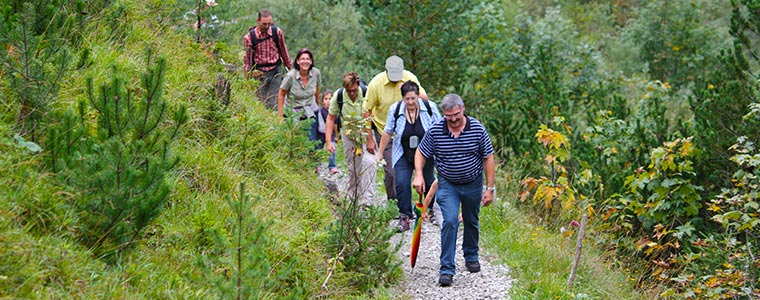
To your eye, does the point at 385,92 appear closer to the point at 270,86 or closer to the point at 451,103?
the point at 451,103

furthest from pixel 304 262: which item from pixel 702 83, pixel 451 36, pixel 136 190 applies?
pixel 451 36

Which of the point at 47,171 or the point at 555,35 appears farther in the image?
the point at 555,35

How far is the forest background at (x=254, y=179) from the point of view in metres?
4.95

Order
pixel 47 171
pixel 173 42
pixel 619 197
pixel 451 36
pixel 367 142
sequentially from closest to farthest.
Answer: pixel 47 171 < pixel 367 142 < pixel 173 42 < pixel 619 197 < pixel 451 36

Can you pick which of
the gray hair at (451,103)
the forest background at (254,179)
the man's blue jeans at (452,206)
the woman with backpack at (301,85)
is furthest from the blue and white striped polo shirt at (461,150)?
the woman with backpack at (301,85)

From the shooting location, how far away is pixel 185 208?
261 inches

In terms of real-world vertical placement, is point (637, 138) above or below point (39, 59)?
below

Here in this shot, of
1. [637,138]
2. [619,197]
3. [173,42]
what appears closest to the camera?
[173,42]

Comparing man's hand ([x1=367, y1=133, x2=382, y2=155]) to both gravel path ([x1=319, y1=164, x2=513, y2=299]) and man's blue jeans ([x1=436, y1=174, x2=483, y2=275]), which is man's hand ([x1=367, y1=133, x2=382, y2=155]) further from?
man's blue jeans ([x1=436, y1=174, x2=483, y2=275])

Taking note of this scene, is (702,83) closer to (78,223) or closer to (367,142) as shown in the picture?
(367,142)

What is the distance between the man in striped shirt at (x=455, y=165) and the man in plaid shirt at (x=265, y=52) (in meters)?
4.71

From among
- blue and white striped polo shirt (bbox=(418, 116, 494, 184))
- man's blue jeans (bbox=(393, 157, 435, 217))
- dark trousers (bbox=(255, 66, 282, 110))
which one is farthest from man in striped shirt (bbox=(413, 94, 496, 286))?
dark trousers (bbox=(255, 66, 282, 110))

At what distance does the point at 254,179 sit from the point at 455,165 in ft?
7.17

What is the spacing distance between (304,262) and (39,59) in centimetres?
260
